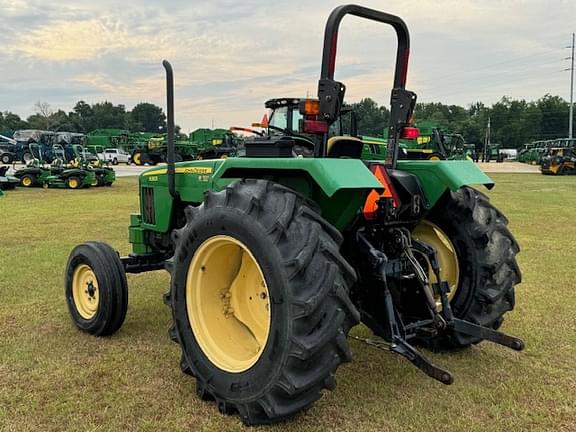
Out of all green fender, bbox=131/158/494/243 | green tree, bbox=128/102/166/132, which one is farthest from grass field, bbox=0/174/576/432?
green tree, bbox=128/102/166/132

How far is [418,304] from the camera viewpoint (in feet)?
12.2

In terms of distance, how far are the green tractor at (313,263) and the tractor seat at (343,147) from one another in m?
0.01

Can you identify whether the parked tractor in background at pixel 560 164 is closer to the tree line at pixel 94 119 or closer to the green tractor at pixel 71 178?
the green tractor at pixel 71 178

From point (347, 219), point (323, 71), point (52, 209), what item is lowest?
point (52, 209)

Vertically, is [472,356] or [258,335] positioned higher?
[258,335]

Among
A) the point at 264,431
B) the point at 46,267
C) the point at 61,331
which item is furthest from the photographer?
the point at 46,267

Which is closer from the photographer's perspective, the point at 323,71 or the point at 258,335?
the point at 323,71

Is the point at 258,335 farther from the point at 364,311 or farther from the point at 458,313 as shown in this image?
the point at 458,313

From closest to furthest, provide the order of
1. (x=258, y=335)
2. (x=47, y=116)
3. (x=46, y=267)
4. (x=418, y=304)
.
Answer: (x=258, y=335), (x=418, y=304), (x=46, y=267), (x=47, y=116)

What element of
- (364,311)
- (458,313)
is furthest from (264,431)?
(458,313)

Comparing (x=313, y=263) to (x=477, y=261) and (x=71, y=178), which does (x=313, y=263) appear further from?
(x=71, y=178)

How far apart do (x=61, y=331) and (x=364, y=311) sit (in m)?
2.45

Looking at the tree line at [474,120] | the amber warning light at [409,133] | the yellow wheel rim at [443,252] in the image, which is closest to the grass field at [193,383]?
the yellow wheel rim at [443,252]

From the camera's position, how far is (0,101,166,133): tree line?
82.9 meters
